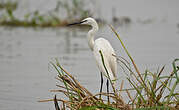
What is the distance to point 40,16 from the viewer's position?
81.7ft

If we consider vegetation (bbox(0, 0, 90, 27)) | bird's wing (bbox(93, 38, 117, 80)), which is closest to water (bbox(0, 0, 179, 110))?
bird's wing (bbox(93, 38, 117, 80))

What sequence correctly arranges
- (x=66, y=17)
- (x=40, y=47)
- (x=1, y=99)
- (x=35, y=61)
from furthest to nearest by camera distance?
(x=66, y=17) → (x=40, y=47) → (x=35, y=61) → (x=1, y=99)

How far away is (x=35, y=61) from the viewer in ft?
37.4

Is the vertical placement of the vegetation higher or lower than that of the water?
higher

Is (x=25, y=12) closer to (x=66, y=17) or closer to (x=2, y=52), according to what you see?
(x=66, y=17)

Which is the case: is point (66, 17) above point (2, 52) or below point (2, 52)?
above

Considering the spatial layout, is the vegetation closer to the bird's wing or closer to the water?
the water

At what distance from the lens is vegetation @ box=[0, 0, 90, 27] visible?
953 inches

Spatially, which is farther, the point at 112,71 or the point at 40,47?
the point at 40,47

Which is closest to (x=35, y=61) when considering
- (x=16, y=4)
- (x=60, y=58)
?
(x=60, y=58)

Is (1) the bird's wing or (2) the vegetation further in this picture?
(2) the vegetation

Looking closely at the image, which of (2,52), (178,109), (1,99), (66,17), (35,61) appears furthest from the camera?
(66,17)

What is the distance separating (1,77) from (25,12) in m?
17.5

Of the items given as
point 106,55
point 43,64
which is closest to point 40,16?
point 43,64
